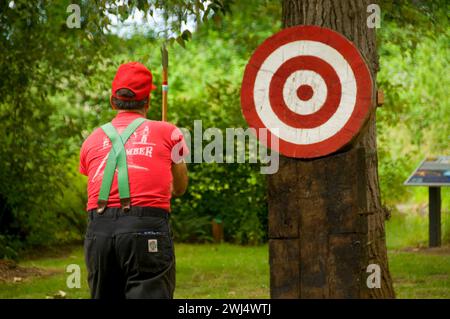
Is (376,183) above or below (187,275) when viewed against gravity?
above

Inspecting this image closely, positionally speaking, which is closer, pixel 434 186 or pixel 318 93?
pixel 318 93

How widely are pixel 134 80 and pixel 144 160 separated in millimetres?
473

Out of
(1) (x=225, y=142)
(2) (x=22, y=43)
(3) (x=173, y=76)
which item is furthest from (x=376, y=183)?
(3) (x=173, y=76)

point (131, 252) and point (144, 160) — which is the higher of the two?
point (144, 160)

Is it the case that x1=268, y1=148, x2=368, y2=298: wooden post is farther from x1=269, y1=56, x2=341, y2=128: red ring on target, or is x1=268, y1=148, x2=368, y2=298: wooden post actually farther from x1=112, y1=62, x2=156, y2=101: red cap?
x1=112, y1=62, x2=156, y2=101: red cap

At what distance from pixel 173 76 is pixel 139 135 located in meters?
14.2

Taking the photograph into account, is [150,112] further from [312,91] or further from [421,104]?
[312,91]

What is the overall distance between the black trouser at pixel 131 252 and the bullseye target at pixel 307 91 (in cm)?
81

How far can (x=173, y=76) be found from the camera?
19.3 meters

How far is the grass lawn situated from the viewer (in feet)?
31.1

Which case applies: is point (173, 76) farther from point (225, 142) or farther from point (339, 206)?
point (339, 206)

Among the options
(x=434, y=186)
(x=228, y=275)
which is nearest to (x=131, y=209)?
(x=228, y=275)

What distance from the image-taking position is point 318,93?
186 inches

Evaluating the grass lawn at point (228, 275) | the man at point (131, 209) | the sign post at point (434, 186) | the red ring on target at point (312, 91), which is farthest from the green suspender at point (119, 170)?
the sign post at point (434, 186)
